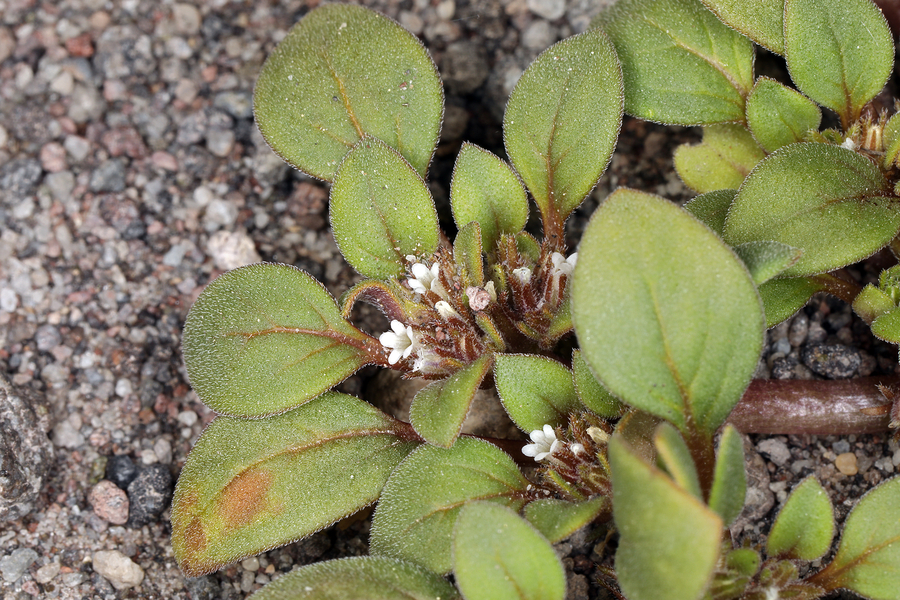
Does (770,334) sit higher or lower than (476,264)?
lower

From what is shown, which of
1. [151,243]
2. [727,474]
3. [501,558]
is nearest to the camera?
[727,474]

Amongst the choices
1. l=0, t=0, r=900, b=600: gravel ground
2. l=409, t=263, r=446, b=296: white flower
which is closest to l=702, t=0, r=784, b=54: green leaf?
l=0, t=0, r=900, b=600: gravel ground

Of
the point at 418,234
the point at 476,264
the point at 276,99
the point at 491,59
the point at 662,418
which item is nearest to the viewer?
the point at 662,418

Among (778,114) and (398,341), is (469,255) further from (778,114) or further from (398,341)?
(778,114)

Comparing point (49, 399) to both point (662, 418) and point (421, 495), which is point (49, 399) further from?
point (662, 418)

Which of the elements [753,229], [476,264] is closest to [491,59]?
[476,264]

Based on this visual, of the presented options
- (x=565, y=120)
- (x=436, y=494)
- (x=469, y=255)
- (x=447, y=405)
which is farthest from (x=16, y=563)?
(x=565, y=120)

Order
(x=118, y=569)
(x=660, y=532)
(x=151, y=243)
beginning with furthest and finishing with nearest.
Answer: (x=151, y=243) → (x=118, y=569) → (x=660, y=532)

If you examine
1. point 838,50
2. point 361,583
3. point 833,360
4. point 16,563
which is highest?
point 838,50
